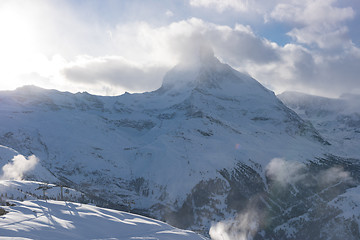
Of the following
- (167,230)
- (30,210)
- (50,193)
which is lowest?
(50,193)

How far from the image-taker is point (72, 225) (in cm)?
5134

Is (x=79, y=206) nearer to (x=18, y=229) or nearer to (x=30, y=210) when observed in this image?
(x=30, y=210)

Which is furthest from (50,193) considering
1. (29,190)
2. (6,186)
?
(6,186)

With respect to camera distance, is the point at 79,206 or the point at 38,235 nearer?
the point at 38,235

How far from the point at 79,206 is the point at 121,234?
16.6 metres

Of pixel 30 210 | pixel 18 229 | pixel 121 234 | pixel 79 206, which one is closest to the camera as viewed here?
pixel 18 229

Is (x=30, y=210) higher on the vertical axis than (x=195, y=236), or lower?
higher

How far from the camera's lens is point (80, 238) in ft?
155

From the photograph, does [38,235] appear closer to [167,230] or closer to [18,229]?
[18,229]

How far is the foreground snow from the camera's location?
1756 inches

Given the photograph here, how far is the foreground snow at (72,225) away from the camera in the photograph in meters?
44.6

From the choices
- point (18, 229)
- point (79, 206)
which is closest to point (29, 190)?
point (79, 206)

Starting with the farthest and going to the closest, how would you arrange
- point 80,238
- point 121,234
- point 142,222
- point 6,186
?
1. point 6,186
2. point 142,222
3. point 121,234
4. point 80,238

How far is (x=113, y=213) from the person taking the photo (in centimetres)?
6450
